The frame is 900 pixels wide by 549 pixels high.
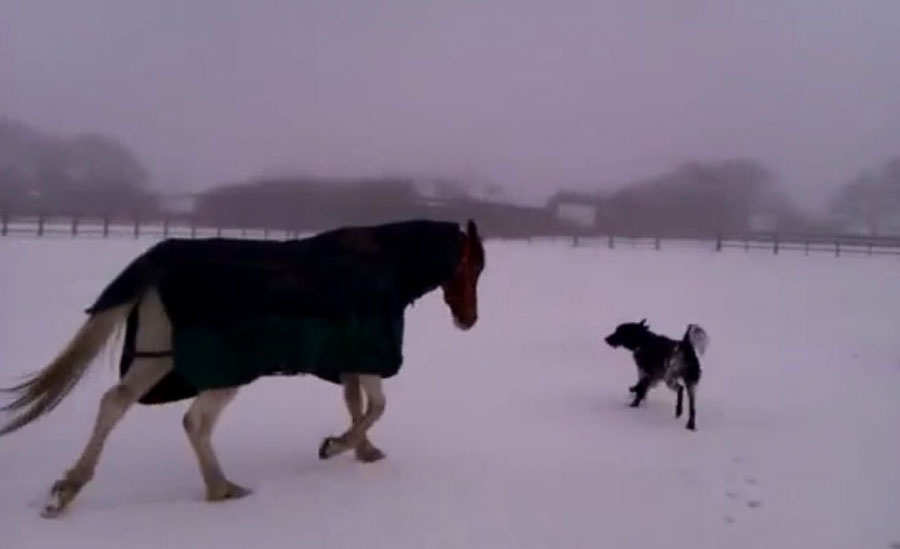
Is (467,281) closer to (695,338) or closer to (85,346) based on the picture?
(85,346)

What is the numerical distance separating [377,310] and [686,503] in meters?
1.97

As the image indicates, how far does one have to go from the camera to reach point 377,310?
4.54m

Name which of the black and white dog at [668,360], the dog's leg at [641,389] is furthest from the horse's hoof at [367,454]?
the dog's leg at [641,389]

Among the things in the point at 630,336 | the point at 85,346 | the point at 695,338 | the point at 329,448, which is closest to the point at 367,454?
the point at 329,448

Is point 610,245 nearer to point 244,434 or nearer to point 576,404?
point 576,404

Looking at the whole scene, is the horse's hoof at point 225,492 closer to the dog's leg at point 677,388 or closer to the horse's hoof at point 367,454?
the horse's hoof at point 367,454

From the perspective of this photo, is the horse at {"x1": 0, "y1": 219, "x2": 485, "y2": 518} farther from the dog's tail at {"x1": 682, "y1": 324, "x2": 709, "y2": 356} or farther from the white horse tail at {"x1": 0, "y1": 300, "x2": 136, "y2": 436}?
the dog's tail at {"x1": 682, "y1": 324, "x2": 709, "y2": 356}

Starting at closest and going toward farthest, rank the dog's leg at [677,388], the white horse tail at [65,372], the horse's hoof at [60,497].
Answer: the horse's hoof at [60,497] → the white horse tail at [65,372] → the dog's leg at [677,388]

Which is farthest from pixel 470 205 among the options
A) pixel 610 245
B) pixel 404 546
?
pixel 610 245

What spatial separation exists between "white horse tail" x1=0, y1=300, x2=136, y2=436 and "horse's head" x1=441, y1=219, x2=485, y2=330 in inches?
78.0

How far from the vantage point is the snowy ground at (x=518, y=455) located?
3.68m

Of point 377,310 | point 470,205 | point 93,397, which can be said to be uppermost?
point 470,205

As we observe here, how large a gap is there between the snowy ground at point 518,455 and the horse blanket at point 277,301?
0.67m

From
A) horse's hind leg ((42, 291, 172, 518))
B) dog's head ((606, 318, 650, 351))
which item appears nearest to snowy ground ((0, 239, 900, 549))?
horse's hind leg ((42, 291, 172, 518))
